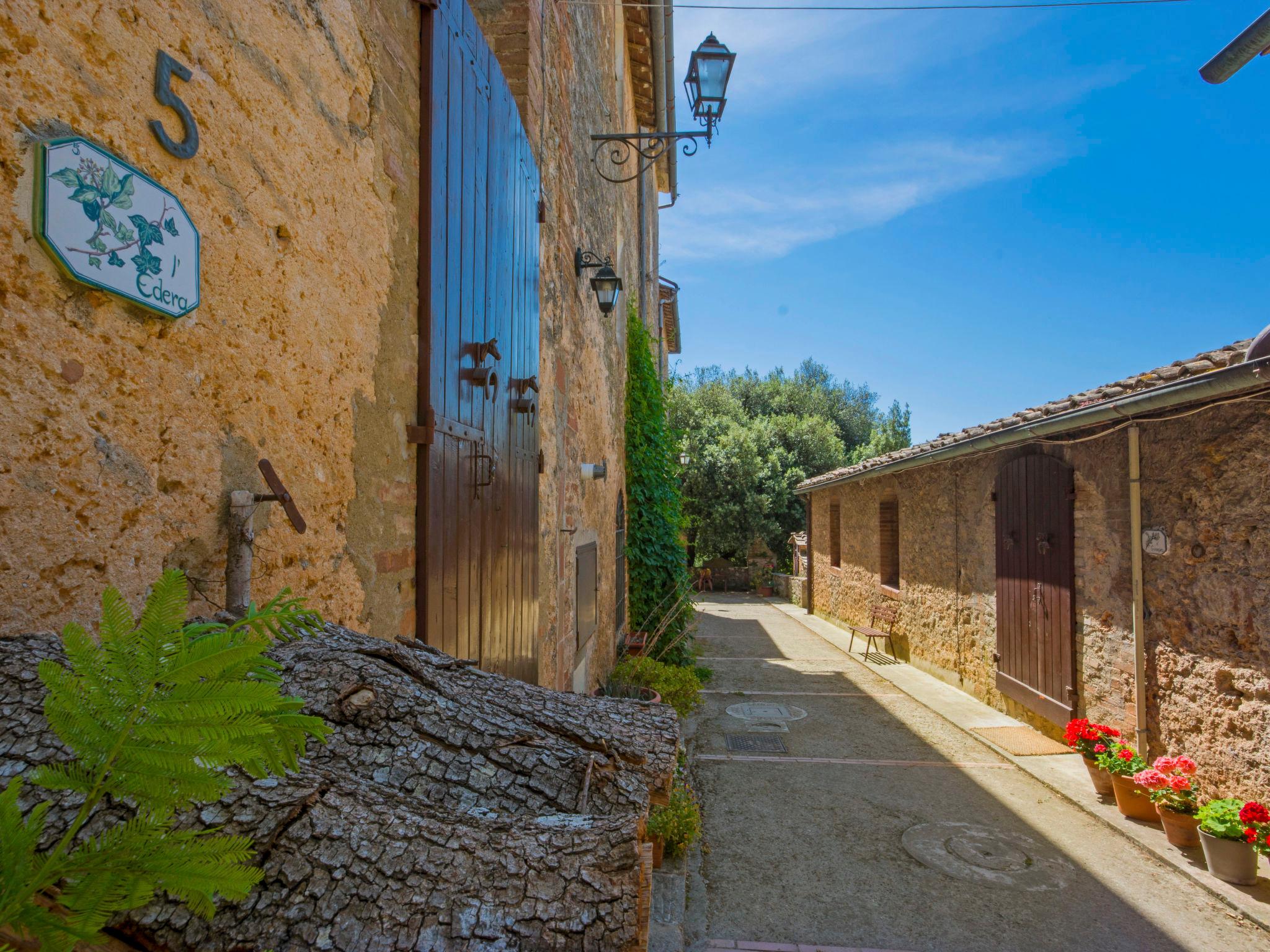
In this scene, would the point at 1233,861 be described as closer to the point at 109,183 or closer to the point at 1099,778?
the point at 1099,778

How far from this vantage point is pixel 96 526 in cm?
106

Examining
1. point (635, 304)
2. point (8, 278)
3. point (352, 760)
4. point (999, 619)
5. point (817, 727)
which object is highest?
point (635, 304)

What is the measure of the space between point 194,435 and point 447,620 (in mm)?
1294

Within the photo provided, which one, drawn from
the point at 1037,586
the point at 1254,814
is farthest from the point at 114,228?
the point at 1037,586

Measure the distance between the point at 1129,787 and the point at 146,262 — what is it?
18.3 feet

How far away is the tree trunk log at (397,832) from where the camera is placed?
71 centimetres

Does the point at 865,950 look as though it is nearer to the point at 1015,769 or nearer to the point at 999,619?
the point at 1015,769

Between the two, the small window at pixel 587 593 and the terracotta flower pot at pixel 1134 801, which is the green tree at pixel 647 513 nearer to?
the small window at pixel 587 593

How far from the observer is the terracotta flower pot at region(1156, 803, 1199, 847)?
4051mm

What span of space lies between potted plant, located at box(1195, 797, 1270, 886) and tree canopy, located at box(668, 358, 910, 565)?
14.4 meters

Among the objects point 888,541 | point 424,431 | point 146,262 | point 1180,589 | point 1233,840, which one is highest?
point 146,262

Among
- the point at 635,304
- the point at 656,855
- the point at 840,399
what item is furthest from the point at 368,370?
the point at 840,399

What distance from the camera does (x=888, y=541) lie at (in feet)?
36.4

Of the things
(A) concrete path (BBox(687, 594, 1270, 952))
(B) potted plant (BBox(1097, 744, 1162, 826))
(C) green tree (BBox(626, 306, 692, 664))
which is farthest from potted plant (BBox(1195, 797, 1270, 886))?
(C) green tree (BBox(626, 306, 692, 664))
